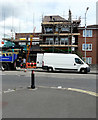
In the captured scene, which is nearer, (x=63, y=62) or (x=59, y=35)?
(x=63, y=62)

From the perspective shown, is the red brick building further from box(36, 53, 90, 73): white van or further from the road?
the road

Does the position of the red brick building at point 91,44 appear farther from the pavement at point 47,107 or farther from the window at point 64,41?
the pavement at point 47,107

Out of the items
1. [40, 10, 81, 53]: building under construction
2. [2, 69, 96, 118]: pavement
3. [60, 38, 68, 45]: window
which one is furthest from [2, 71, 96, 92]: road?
[60, 38, 68, 45]: window

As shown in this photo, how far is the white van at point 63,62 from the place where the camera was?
17.1 m

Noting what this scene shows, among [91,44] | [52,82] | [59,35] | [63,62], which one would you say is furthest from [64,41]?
[52,82]

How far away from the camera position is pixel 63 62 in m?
17.6

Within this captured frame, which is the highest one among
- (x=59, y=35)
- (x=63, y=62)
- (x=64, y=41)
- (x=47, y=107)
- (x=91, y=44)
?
(x=59, y=35)

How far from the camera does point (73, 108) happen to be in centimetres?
452

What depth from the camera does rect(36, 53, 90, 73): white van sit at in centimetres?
1714

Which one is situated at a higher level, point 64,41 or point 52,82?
point 64,41

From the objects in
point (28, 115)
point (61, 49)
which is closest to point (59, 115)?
point (28, 115)

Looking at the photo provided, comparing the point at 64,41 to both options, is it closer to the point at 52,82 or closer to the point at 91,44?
the point at 91,44

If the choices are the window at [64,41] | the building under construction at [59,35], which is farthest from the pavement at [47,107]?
the window at [64,41]

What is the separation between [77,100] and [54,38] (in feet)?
91.0
